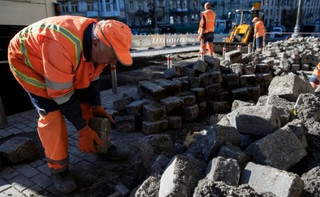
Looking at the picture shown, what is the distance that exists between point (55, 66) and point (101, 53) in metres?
0.47

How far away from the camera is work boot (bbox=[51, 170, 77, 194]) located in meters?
2.90

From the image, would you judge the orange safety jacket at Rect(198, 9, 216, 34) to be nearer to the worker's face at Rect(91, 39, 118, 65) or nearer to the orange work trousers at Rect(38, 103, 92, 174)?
the worker's face at Rect(91, 39, 118, 65)

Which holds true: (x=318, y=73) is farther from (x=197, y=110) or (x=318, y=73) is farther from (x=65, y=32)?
(x=65, y=32)

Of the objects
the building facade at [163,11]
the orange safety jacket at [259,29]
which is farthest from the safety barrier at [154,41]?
the building facade at [163,11]

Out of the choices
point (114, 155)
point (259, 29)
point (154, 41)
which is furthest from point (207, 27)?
point (154, 41)

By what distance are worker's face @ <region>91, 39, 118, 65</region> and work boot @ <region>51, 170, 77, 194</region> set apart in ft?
4.61

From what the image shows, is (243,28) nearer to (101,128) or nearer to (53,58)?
(101,128)

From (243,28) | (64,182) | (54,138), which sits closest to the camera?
(54,138)

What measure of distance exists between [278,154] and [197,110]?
2571mm

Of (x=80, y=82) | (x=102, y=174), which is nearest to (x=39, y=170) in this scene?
(x=102, y=174)

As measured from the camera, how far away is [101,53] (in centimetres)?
264

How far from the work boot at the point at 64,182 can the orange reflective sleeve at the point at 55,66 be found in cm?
107

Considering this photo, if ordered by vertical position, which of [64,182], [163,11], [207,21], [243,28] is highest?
[163,11]

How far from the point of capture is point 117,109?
16.4 ft
